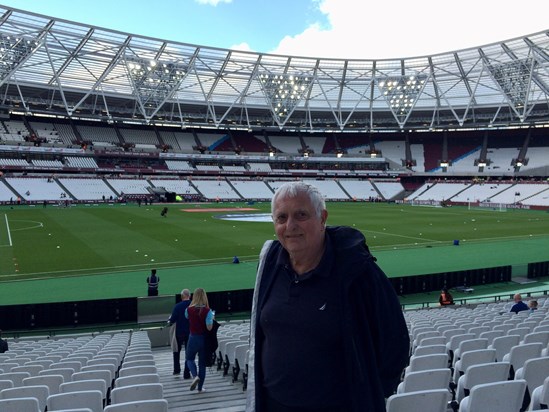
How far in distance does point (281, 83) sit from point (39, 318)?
69.4 metres

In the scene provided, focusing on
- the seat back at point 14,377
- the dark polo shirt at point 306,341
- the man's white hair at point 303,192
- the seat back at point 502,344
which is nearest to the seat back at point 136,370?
the seat back at point 14,377

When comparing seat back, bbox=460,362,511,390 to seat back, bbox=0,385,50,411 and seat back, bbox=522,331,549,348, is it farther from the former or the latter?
seat back, bbox=0,385,50,411

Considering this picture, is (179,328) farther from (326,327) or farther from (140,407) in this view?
(326,327)

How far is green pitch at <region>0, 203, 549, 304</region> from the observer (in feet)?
69.3

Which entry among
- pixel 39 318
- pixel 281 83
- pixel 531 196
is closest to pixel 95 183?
pixel 281 83

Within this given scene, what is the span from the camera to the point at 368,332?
235 centimetres

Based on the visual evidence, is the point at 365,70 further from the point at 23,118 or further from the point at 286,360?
the point at 286,360

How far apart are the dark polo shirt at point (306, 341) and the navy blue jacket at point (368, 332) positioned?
0.06m

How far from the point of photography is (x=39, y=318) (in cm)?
1516

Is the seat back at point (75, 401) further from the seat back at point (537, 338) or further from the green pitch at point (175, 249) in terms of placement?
the green pitch at point (175, 249)

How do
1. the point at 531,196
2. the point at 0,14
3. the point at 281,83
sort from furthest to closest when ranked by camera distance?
1. the point at 281,83
2. the point at 531,196
3. the point at 0,14

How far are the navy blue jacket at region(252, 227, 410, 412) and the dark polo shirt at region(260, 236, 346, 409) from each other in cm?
6

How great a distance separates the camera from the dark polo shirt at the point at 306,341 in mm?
2373

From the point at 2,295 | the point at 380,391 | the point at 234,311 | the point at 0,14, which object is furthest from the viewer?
the point at 0,14
